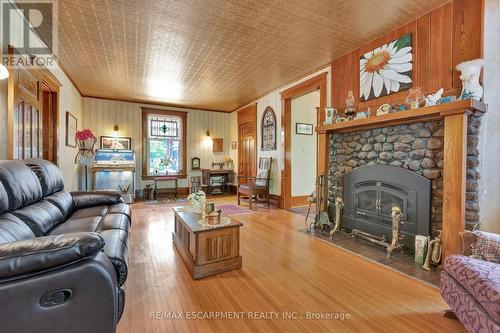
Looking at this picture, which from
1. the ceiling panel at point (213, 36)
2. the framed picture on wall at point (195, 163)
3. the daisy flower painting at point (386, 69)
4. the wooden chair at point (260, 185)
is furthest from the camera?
the framed picture on wall at point (195, 163)

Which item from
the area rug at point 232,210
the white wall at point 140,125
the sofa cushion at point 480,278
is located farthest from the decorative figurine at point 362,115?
the white wall at point 140,125

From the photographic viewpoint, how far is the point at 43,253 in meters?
0.91

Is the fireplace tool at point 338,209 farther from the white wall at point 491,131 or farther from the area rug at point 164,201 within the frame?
the area rug at point 164,201

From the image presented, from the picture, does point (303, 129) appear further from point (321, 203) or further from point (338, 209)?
point (338, 209)

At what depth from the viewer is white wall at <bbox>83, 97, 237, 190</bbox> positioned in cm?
599

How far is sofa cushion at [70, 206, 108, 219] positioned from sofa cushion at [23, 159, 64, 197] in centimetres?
32

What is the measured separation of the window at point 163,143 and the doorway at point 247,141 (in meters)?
1.70

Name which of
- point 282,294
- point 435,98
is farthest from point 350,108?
point 282,294

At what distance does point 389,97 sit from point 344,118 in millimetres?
606

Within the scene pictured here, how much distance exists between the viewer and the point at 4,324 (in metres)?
0.84

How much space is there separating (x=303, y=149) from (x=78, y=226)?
14.5 feet

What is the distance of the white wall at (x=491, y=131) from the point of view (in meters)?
2.12

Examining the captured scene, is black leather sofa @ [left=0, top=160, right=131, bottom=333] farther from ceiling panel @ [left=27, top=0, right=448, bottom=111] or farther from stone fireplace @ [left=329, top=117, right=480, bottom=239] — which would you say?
stone fireplace @ [left=329, top=117, right=480, bottom=239]

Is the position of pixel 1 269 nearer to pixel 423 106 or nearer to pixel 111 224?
pixel 111 224
